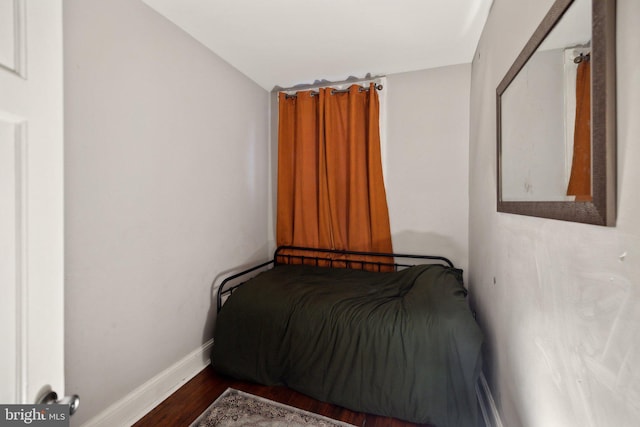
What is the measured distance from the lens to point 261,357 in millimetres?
1694

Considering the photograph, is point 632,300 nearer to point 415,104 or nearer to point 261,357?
point 261,357

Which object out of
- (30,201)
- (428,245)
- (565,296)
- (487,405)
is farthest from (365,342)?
(30,201)

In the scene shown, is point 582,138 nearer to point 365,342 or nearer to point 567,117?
point 567,117

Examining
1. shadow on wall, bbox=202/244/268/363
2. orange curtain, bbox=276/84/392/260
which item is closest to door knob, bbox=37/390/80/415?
shadow on wall, bbox=202/244/268/363

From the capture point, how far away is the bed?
4.40ft

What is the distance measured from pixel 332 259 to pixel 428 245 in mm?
928

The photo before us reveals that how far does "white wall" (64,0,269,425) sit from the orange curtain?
26.7 inches

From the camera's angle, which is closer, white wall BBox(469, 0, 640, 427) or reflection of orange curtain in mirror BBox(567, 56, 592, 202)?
white wall BBox(469, 0, 640, 427)

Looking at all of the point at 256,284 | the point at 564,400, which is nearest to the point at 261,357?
the point at 256,284

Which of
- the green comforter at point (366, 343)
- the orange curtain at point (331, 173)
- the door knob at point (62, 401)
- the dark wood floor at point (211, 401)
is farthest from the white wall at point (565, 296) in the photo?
the door knob at point (62, 401)

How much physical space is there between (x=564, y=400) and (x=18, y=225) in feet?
4.81

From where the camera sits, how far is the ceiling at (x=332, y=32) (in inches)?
61.4

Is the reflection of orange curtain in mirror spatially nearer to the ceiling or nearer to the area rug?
the ceiling

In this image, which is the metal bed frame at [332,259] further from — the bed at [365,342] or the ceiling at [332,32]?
the ceiling at [332,32]
